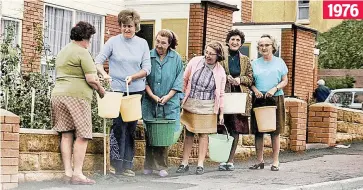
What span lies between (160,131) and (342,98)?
1940cm

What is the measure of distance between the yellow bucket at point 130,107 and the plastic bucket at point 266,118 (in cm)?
228

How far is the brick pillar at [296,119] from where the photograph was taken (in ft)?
50.7

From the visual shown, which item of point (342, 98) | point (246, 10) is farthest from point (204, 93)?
point (342, 98)

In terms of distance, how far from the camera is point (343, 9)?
3462 centimetres

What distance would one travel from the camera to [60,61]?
9.91 metres

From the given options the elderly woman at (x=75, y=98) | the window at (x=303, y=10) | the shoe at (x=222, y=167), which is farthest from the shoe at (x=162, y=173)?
the window at (x=303, y=10)

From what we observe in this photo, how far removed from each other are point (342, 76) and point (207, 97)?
24835mm

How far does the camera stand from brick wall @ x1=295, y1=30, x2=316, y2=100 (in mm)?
23484

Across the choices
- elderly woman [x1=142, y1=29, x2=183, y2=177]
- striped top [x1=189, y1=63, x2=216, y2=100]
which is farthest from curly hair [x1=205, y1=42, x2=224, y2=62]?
elderly woman [x1=142, y1=29, x2=183, y2=177]

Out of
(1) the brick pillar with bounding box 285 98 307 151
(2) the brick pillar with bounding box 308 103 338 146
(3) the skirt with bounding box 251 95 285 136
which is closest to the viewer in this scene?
(3) the skirt with bounding box 251 95 285 136

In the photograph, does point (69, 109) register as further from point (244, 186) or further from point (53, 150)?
point (244, 186)

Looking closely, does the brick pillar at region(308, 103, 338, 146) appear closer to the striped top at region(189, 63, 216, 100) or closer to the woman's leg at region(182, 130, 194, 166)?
the woman's leg at region(182, 130, 194, 166)

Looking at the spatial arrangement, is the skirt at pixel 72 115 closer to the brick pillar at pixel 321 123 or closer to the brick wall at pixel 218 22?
the brick pillar at pixel 321 123

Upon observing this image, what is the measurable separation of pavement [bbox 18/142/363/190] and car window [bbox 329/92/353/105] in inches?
606
